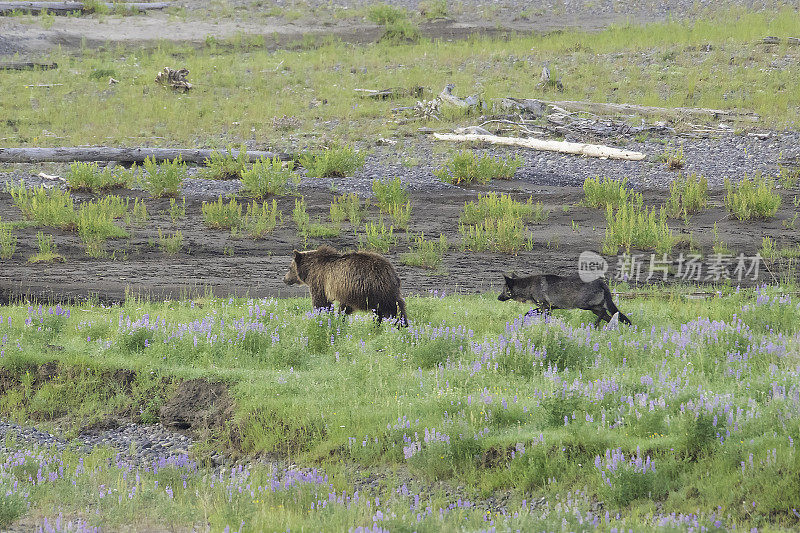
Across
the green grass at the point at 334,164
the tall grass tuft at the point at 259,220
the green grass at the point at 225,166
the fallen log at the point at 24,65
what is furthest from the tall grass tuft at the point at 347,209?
the fallen log at the point at 24,65

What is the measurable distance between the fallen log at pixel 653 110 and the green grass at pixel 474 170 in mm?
6720

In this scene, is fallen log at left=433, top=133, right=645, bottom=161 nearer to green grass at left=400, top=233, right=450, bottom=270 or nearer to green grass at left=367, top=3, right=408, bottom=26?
green grass at left=400, top=233, right=450, bottom=270

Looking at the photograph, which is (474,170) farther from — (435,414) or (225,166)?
(435,414)

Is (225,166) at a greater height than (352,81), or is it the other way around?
(352,81)

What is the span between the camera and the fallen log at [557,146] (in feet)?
71.5

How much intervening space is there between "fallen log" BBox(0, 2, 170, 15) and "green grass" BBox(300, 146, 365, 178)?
2777 centimetres

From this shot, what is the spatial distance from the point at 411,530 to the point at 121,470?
2.93m

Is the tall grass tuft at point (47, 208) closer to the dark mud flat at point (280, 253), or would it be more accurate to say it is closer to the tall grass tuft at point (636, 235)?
the dark mud flat at point (280, 253)

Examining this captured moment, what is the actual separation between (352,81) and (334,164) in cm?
1171

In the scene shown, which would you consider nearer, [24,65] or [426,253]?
[426,253]

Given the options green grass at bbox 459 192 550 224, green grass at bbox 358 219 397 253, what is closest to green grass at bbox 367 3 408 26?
green grass at bbox 459 192 550 224

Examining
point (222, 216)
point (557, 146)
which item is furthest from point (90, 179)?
point (557, 146)

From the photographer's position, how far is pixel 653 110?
2592 centimetres

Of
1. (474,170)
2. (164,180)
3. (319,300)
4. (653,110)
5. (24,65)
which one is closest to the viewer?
(319,300)
